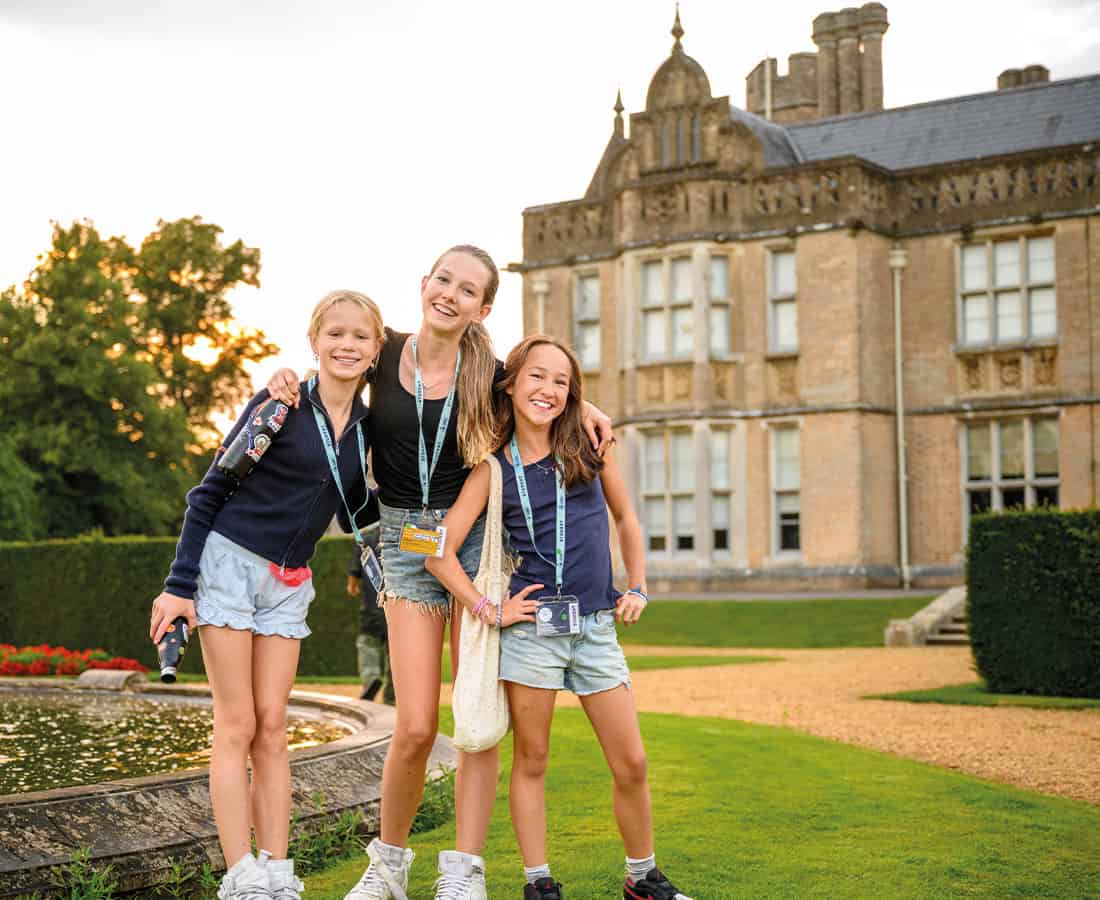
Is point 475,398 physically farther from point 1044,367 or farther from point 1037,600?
point 1044,367

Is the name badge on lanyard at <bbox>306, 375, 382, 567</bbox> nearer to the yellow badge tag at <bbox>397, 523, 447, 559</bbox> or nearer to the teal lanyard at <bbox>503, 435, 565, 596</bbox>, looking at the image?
the yellow badge tag at <bbox>397, 523, 447, 559</bbox>

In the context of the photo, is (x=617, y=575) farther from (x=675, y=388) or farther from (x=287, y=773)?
(x=287, y=773)

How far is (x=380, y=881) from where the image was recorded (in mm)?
4891

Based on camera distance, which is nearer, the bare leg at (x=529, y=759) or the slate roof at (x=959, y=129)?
the bare leg at (x=529, y=759)

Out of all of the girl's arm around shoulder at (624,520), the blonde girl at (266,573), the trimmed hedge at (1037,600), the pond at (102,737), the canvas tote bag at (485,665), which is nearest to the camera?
the blonde girl at (266,573)

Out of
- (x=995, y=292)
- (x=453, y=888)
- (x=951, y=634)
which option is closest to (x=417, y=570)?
(x=453, y=888)

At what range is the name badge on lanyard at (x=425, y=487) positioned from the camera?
4703 millimetres

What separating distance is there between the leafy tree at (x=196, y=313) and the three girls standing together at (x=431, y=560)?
37860 mm

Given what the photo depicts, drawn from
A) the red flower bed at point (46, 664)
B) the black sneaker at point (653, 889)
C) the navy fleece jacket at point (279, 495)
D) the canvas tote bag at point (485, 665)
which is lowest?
the red flower bed at point (46, 664)

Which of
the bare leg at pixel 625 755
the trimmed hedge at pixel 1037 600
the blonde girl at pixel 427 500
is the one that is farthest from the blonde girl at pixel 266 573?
the trimmed hedge at pixel 1037 600

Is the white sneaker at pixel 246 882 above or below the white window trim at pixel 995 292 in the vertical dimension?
below

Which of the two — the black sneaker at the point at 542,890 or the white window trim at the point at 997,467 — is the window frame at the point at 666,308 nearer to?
the white window trim at the point at 997,467

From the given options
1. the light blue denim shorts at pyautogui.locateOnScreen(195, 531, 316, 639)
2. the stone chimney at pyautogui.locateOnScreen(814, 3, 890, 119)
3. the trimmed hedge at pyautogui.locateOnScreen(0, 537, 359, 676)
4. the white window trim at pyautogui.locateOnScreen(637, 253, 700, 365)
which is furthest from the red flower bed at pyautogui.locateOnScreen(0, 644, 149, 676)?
the stone chimney at pyautogui.locateOnScreen(814, 3, 890, 119)

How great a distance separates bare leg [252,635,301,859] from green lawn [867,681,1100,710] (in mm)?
9610
